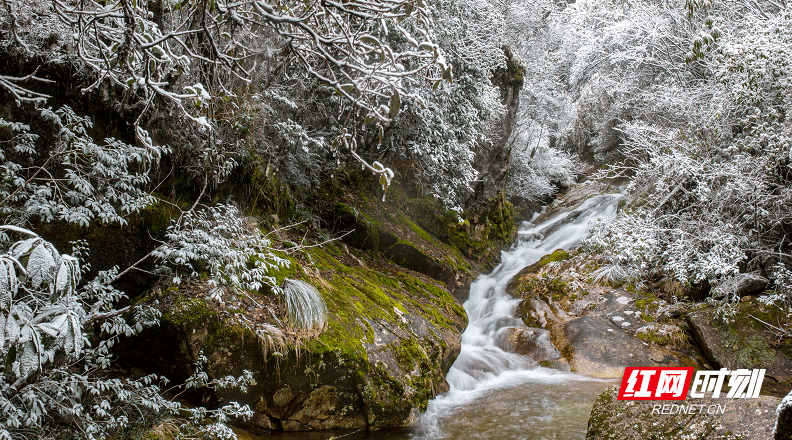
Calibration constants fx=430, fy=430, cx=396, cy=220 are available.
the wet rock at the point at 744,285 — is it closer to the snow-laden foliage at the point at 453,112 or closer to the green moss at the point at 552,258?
the green moss at the point at 552,258

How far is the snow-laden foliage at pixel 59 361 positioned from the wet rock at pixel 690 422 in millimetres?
2807

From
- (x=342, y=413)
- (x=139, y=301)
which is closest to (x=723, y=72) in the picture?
(x=342, y=413)

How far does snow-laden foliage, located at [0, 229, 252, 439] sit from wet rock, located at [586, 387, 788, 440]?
2807 mm

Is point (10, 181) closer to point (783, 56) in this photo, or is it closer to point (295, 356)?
point (295, 356)

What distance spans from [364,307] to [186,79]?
3129mm

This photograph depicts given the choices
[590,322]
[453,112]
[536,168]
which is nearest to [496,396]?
[590,322]

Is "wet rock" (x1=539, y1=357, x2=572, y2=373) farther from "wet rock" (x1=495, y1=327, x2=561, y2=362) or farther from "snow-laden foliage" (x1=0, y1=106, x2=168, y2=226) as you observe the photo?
"snow-laden foliage" (x1=0, y1=106, x2=168, y2=226)

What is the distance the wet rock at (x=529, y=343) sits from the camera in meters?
7.17

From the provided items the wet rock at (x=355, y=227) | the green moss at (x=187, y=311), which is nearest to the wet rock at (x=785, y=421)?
the green moss at (x=187, y=311)

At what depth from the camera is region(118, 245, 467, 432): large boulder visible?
3.75 meters

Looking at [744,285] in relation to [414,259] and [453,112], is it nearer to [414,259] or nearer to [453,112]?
[414,259]

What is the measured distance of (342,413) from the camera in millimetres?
4129

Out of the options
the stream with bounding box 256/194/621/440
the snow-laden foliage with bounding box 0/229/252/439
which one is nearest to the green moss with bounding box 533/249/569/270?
the stream with bounding box 256/194/621/440

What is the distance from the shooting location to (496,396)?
5.60 metres
